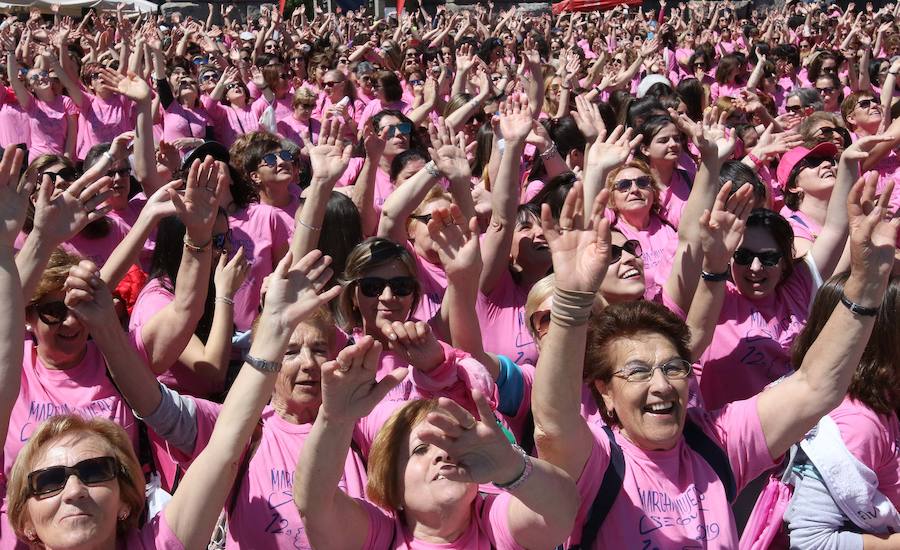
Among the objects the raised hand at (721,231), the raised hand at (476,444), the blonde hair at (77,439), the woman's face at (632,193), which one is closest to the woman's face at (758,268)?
the raised hand at (721,231)

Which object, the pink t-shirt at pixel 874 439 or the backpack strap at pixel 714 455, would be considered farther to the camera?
the pink t-shirt at pixel 874 439

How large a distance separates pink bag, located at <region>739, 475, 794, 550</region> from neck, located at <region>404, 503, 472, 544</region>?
956mm

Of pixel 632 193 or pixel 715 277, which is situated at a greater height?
pixel 715 277

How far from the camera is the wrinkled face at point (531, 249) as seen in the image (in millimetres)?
3625

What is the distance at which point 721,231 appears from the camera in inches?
118

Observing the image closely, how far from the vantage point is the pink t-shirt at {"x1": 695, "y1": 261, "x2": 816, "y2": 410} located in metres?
3.18

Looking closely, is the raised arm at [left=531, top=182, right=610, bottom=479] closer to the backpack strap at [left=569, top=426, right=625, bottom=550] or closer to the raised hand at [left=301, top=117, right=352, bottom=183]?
the backpack strap at [left=569, top=426, right=625, bottom=550]

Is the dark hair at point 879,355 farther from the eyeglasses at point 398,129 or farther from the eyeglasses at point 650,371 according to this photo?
the eyeglasses at point 398,129

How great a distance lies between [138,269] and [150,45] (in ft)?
13.0

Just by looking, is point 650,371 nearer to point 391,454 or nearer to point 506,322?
point 391,454

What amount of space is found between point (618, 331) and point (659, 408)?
23 cm

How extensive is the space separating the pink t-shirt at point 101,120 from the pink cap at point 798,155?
4.67 meters

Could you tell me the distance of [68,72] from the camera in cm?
699

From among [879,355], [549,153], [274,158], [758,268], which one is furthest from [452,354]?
[549,153]
